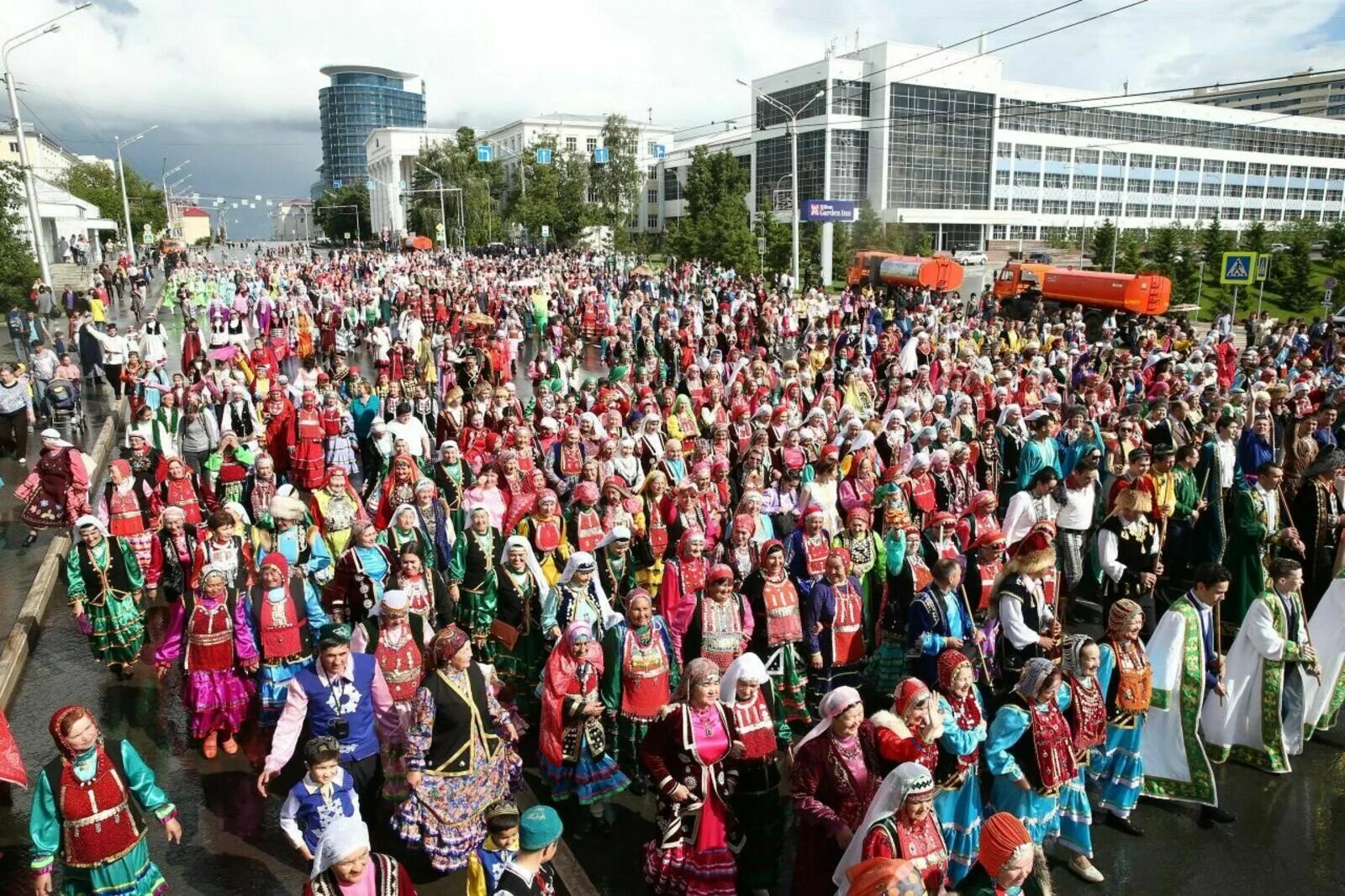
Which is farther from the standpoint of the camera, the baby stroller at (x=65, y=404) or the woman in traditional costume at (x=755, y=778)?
the baby stroller at (x=65, y=404)

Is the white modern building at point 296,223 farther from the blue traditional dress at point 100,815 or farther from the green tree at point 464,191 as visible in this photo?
the blue traditional dress at point 100,815

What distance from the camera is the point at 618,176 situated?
72.2 m

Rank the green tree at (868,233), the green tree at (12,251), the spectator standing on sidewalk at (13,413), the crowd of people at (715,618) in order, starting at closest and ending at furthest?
the crowd of people at (715,618)
the spectator standing on sidewalk at (13,413)
the green tree at (12,251)
the green tree at (868,233)

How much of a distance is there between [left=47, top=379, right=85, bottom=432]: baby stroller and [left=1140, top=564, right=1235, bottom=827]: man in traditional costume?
50.8 feet

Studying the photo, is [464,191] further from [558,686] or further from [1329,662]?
[1329,662]

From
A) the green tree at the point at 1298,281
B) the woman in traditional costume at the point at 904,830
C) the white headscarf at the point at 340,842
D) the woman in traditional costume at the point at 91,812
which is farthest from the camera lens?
the green tree at the point at 1298,281

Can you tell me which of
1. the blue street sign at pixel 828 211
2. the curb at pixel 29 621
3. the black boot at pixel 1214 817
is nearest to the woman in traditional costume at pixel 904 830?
the black boot at pixel 1214 817

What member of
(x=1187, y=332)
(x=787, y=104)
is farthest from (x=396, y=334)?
(x=787, y=104)

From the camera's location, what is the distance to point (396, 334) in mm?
19359

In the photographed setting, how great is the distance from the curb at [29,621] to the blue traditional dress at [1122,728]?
23.7 feet

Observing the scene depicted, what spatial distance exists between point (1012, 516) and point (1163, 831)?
9.05 feet

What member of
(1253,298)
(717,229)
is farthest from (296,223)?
(1253,298)

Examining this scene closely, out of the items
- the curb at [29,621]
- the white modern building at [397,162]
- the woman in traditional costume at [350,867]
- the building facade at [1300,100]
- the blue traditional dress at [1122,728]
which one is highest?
the building facade at [1300,100]

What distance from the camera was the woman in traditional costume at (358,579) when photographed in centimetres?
614
